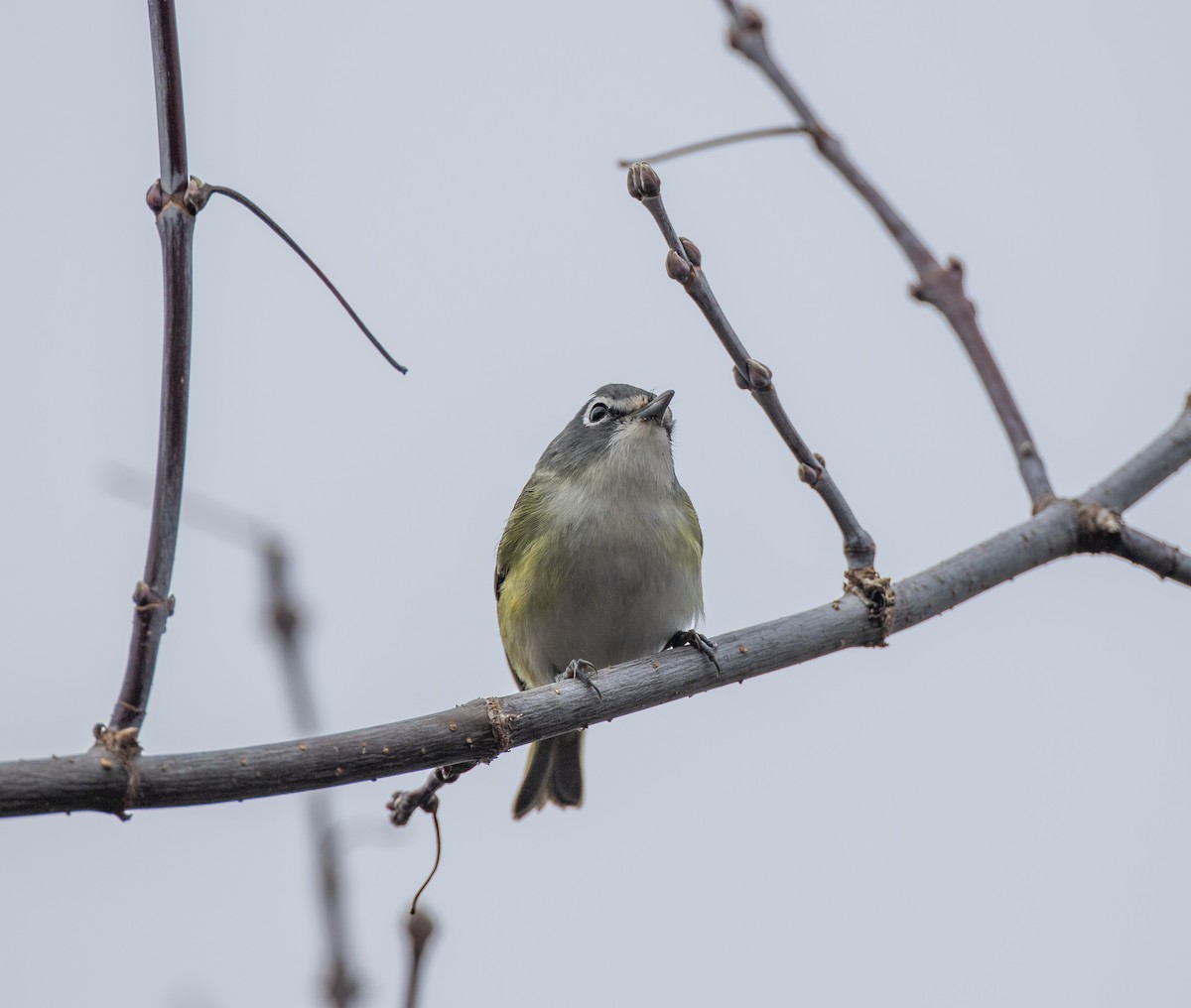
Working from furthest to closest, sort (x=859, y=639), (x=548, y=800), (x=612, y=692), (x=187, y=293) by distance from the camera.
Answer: (x=548, y=800) → (x=859, y=639) → (x=612, y=692) → (x=187, y=293)

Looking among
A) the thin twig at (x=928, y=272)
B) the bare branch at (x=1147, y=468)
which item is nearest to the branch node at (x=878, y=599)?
the thin twig at (x=928, y=272)

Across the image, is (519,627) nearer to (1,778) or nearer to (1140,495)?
(1140,495)

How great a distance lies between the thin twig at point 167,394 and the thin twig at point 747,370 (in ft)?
2.84

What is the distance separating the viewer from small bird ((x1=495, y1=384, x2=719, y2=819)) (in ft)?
17.7

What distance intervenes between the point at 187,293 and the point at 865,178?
1.29 meters

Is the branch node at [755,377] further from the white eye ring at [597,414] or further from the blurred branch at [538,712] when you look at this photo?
the white eye ring at [597,414]

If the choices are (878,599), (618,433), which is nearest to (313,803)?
(878,599)

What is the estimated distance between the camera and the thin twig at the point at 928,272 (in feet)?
7.64

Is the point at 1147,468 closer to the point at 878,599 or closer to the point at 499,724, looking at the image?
the point at 878,599

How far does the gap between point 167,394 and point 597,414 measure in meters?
4.11

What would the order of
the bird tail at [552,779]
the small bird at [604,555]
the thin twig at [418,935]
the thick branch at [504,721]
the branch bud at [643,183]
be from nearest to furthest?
the thick branch at [504,721], the thin twig at [418,935], the branch bud at [643,183], the small bird at [604,555], the bird tail at [552,779]

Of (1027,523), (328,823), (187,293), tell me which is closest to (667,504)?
(1027,523)

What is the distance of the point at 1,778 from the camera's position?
1.94m

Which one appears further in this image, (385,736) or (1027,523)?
(1027,523)
